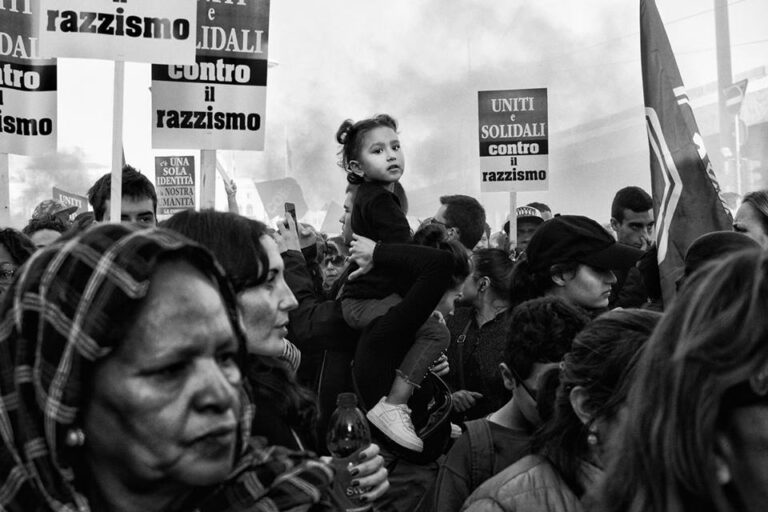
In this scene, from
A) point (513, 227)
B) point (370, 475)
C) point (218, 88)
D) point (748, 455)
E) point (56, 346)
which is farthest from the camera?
point (513, 227)

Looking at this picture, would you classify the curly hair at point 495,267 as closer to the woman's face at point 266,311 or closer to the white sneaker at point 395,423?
the white sneaker at point 395,423

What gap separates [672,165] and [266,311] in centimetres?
316

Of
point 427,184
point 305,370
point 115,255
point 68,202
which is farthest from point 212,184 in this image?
point 427,184

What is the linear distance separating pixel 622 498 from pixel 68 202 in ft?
46.2

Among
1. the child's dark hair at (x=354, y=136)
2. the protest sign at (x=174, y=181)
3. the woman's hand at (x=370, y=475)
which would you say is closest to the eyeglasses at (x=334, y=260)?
the protest sign at (x=174, y=181)

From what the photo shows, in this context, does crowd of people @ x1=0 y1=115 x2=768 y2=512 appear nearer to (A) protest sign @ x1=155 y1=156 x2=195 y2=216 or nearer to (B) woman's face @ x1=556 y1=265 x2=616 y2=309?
(B) woman's face @ x1=556 y1=265 x2=616 y2=309

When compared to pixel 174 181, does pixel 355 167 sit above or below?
below

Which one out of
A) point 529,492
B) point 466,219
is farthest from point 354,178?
point 529,492

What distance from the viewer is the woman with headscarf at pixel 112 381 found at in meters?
1.62

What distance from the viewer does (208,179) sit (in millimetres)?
6371

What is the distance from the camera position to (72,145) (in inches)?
1358

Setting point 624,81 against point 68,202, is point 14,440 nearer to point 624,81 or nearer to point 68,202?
point 68,202

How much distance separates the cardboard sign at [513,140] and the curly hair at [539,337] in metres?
6.12

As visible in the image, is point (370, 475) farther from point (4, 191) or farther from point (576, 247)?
point (4, 191)
